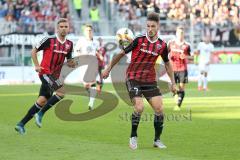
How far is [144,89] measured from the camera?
12.7 meters

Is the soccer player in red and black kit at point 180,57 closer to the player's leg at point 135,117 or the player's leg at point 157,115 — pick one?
the player's leg at point 157,115

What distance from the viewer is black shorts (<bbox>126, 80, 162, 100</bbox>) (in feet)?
41.6

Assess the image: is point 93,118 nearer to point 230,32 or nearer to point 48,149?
point 48,149

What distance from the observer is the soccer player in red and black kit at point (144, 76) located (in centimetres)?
1254

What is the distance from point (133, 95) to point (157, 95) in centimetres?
43

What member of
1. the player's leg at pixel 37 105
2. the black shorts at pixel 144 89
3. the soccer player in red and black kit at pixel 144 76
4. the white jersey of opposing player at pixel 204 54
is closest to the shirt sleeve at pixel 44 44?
the player's leg at pixel 37 105

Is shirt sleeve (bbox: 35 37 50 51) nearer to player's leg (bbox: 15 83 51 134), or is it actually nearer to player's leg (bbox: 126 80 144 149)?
player's leg (bbox: 15 83 51 134)

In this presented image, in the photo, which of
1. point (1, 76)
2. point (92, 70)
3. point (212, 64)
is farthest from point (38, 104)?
point (212, 64)

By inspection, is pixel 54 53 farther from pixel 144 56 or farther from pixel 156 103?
pixel 156 103

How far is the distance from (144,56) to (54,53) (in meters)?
3.10

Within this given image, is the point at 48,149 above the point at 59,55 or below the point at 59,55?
below

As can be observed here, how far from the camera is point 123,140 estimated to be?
45.1 feet

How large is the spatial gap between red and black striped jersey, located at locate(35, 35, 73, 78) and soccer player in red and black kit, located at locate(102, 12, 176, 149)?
2.75m

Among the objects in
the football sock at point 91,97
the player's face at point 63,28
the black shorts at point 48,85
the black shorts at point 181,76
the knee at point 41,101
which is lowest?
the football sock at point 91,97
